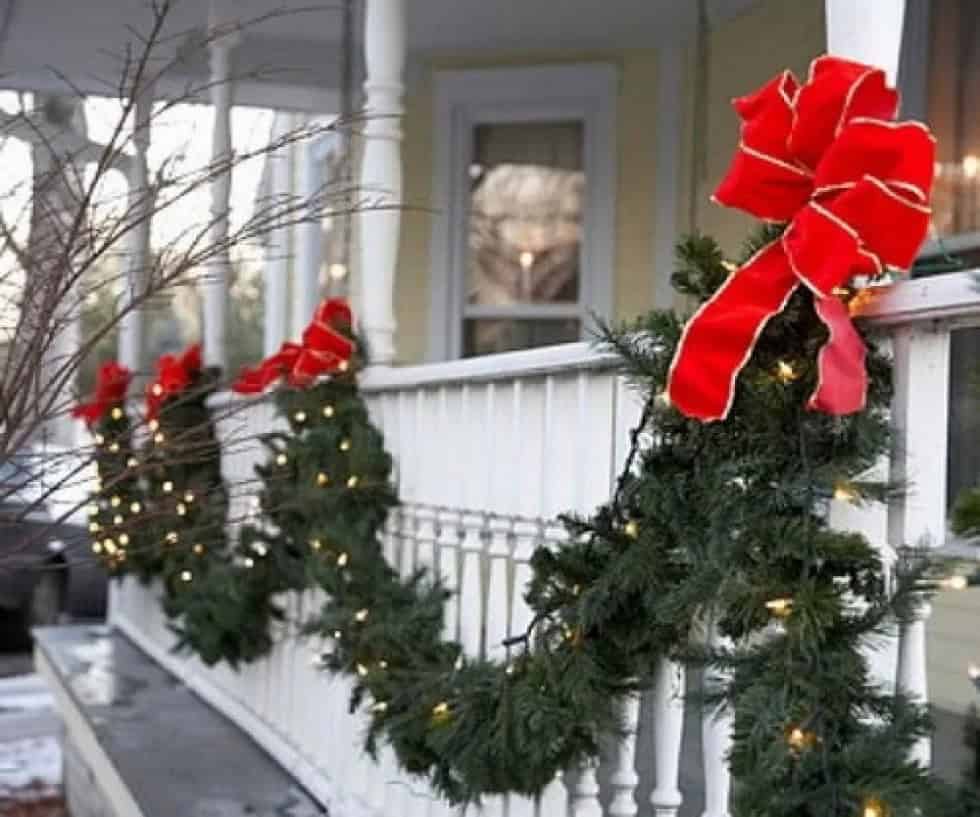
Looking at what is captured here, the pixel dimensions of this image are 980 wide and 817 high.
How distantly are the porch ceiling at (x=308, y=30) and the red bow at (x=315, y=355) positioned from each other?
1784 millimetres

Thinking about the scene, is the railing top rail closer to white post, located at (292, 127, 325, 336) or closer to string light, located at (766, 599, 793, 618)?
string light, located at (766, 599, 793, 618)

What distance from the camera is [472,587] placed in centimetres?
322

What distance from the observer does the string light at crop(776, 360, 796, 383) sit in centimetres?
185

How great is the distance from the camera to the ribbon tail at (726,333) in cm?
183

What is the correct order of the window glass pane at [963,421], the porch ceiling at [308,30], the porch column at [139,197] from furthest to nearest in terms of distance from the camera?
1. the porch ceiling at [308,30]
2. the porch column at [139,197]
3. the window glass pane at [963,421]

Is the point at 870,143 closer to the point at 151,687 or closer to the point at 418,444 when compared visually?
the point at 418,444

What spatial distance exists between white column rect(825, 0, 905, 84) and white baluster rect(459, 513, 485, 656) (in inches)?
57.1

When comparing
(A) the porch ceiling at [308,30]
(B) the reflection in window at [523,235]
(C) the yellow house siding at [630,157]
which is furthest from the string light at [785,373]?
(B) the reflection in window at [523,235]

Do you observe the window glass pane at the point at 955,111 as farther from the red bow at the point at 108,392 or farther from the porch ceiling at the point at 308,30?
the red bow at the point at 108,392

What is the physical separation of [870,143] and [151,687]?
4.42m

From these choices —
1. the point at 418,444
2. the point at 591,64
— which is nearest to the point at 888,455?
the point at 418,444

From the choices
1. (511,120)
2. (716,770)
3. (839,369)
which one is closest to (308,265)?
(511,120)

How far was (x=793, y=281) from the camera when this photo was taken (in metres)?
1.82

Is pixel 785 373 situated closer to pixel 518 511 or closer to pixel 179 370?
pixel 518 511
